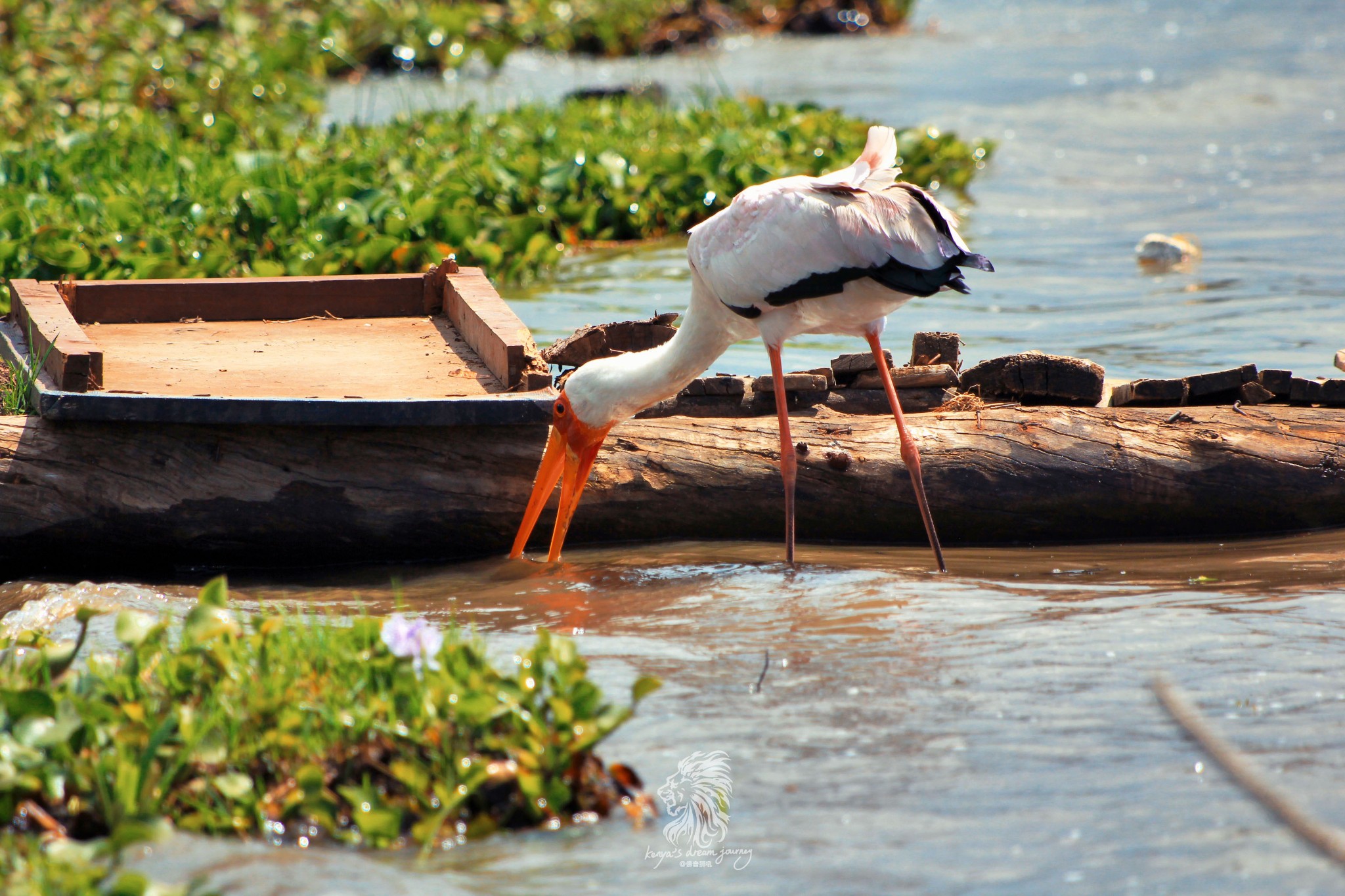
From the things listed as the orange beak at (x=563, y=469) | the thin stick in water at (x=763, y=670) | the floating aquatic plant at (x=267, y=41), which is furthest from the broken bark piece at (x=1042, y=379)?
the floating aquatic plant at (x=267, y=41)

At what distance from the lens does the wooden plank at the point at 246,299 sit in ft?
19.7

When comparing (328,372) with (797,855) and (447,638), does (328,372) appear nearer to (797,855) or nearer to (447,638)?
(447,638)

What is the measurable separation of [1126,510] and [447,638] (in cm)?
285

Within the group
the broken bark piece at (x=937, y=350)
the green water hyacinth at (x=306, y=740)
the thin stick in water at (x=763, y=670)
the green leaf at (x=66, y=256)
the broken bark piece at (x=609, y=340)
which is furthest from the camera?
the green leaf at (x=66, y=256)

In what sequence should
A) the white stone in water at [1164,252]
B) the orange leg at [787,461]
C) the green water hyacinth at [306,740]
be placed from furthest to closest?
1. the white stone in water at [1164,252]
2. the orange leg at [787,461]
3. the green water hyacinth at [306,740]

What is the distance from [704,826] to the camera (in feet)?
9.29

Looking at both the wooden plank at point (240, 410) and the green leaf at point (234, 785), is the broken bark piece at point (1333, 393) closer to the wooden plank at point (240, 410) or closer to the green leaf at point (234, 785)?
the wooden plank at point (240, 410)

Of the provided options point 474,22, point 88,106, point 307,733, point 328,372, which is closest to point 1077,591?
point 307,733

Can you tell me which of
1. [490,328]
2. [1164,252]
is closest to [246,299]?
[490,328]
